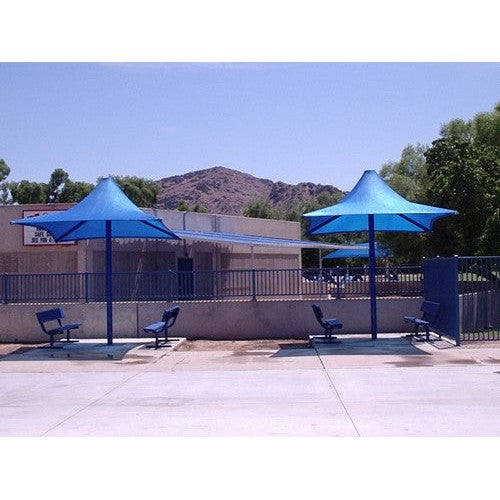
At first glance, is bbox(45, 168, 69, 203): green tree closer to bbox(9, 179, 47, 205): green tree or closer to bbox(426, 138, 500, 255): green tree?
bbox(9, 179, 47, 205): green tree

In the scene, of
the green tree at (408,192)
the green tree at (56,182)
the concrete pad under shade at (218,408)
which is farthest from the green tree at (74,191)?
the concrete pad under shade at (218,408)

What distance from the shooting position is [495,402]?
10977 mm

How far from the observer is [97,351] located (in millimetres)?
18016

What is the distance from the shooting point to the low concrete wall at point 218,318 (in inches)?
832

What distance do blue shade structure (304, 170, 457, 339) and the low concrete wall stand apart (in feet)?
5.69

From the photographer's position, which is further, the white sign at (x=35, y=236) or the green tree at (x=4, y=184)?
the green tree at (x=4, y=184)

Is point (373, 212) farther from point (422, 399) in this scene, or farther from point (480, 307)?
point (422, 399)

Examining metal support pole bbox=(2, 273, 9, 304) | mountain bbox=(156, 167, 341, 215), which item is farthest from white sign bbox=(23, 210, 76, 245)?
mountain bbox=(156, 167, 341, 215)

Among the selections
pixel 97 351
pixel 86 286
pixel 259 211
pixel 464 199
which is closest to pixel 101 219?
pixel 97 351

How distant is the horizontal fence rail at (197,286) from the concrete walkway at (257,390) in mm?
2484

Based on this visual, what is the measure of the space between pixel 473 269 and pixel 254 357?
619cm

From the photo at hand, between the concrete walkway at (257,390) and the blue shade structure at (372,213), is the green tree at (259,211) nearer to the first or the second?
the blue shade structure at (372,213)

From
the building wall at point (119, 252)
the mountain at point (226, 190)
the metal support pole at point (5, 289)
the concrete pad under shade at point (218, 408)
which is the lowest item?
the concrete pad under shade at point (218, 408)

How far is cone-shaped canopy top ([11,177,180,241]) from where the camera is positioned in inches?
707
